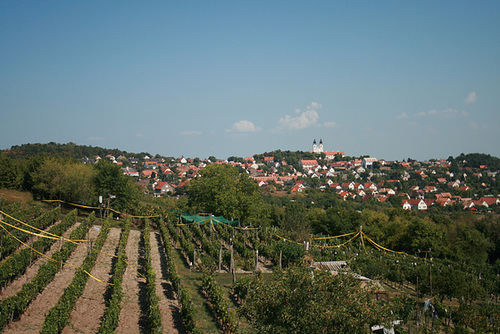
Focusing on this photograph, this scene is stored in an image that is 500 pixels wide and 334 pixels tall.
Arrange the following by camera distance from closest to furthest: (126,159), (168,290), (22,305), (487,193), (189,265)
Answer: (22,305) < (168,290) < (189,265) < (487,193) < (126,159)

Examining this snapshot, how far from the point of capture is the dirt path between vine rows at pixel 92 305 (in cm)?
1280

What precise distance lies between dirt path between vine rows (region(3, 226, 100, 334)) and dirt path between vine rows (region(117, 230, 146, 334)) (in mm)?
2357

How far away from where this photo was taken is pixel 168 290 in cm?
1720

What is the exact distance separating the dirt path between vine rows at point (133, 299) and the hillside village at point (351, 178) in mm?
45143

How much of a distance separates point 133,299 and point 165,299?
1.24 metres

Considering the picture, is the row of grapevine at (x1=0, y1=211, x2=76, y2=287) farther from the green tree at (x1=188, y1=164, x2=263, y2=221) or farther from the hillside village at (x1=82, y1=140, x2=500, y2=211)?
the hillside village at (x1=82, y1=140, x2=500, y2=211)

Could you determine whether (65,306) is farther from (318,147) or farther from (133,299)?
(318,147)

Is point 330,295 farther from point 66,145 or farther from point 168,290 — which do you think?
point 66,145

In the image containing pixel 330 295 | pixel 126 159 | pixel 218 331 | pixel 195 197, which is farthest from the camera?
pixel 126 159

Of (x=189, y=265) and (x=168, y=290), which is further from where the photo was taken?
(x=189, y=265)

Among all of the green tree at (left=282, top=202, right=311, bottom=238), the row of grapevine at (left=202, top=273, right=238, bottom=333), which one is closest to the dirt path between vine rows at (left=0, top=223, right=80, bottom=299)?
the row of grapevine at (left=202, top=273, right=238, bottom=333)

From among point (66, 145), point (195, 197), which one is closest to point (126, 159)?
point (66, 145)

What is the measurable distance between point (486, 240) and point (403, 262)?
14.4 metres

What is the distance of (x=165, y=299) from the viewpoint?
1609 cm
